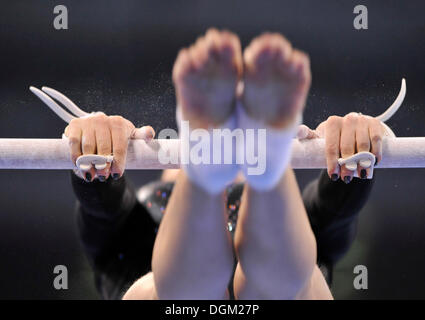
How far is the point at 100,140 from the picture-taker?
667mm

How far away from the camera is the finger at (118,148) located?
665 mm

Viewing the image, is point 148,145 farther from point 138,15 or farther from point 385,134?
point 138,15

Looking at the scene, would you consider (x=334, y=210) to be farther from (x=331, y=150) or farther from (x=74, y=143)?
(x=74, y=143)

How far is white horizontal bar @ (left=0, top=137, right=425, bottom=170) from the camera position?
0.69 metres

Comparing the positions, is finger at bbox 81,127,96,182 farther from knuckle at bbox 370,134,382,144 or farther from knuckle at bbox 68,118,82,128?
knuckle at bbox 370,134,382,144

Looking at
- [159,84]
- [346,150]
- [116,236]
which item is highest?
[159,84]

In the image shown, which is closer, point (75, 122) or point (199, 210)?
point (199, 210)

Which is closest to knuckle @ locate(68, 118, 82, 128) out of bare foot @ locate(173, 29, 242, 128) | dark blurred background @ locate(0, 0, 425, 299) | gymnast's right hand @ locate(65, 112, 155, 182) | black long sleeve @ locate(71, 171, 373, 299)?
gymnast's right hand @ locate(65, 112, 155, 182)

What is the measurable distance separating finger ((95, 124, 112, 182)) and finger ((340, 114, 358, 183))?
36cm

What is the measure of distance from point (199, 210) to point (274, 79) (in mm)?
192

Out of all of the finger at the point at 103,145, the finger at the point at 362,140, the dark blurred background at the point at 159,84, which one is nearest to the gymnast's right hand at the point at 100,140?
the finger at the point at 103,145

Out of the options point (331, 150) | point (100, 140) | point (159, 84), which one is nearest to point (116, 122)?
point (100, 140)
